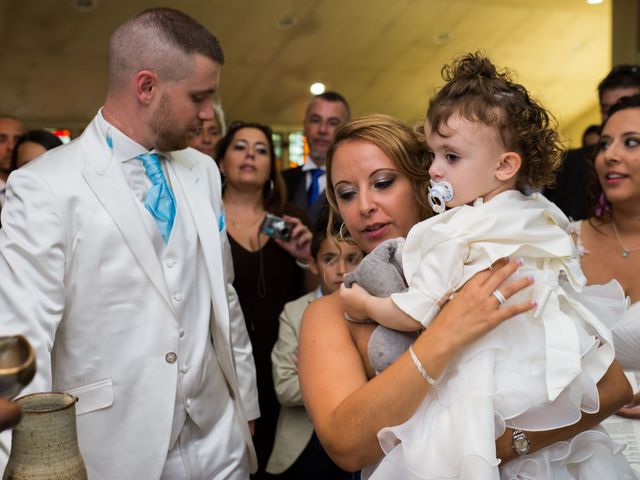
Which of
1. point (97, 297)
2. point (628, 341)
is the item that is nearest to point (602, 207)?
point (628, 341)

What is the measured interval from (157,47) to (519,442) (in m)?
1.64

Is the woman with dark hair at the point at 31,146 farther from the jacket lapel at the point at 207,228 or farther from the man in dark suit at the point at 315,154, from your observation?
the jacket lapel at the point at 207,228

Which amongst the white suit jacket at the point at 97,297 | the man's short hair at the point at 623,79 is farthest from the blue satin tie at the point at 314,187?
the white suit jacket at the point at 97,297

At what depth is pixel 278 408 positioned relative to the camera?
12.4 feet

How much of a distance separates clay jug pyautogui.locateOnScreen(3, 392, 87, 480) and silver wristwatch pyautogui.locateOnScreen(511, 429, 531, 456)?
0.89 meters

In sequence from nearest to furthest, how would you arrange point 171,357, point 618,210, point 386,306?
point 386,306 < point 171,357 < point 618,210

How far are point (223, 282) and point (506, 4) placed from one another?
8718 mm

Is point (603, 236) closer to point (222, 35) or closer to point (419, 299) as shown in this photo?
point (419, 299)

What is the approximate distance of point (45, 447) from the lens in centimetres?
127

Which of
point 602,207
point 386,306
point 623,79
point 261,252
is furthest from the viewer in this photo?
point 623,79

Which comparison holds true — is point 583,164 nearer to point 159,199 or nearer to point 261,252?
point 261,252

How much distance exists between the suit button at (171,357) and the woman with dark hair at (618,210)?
5.73 feet

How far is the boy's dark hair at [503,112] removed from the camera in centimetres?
180

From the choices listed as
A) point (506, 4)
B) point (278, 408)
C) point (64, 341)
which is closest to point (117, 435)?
point (64, 341)
